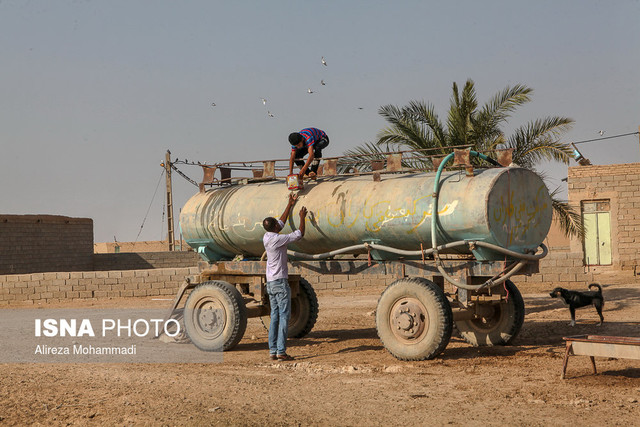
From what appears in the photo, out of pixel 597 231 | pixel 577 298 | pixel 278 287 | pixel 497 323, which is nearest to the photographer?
pixel 278 287

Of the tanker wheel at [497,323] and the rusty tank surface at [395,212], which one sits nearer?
the rusty tank surface at [395,212]

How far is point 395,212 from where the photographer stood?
9727 mm

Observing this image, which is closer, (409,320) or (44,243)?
(409,320)

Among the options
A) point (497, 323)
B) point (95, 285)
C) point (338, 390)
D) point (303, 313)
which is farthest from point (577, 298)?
point (95, 285)

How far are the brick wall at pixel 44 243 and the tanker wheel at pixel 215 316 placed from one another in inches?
688

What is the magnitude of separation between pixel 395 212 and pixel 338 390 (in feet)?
10.2

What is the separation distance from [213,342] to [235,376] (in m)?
2.40

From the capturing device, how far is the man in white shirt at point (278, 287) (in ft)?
31.2

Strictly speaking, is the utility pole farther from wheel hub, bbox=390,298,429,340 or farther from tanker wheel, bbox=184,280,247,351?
wheel hub, bbox=390,298,429,340

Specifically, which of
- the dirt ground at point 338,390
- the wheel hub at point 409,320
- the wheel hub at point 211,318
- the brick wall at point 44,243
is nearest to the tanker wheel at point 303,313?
the dirt ground at point 338,390

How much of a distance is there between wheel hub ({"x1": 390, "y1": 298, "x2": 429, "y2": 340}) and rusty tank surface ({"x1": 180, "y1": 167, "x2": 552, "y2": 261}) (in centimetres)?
89

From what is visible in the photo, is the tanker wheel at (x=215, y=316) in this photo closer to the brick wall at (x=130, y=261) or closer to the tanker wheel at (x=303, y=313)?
the tanker wheel at (x=303, y=313)

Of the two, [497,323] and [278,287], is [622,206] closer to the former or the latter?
[497,323]

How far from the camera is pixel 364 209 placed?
32.8 feet
